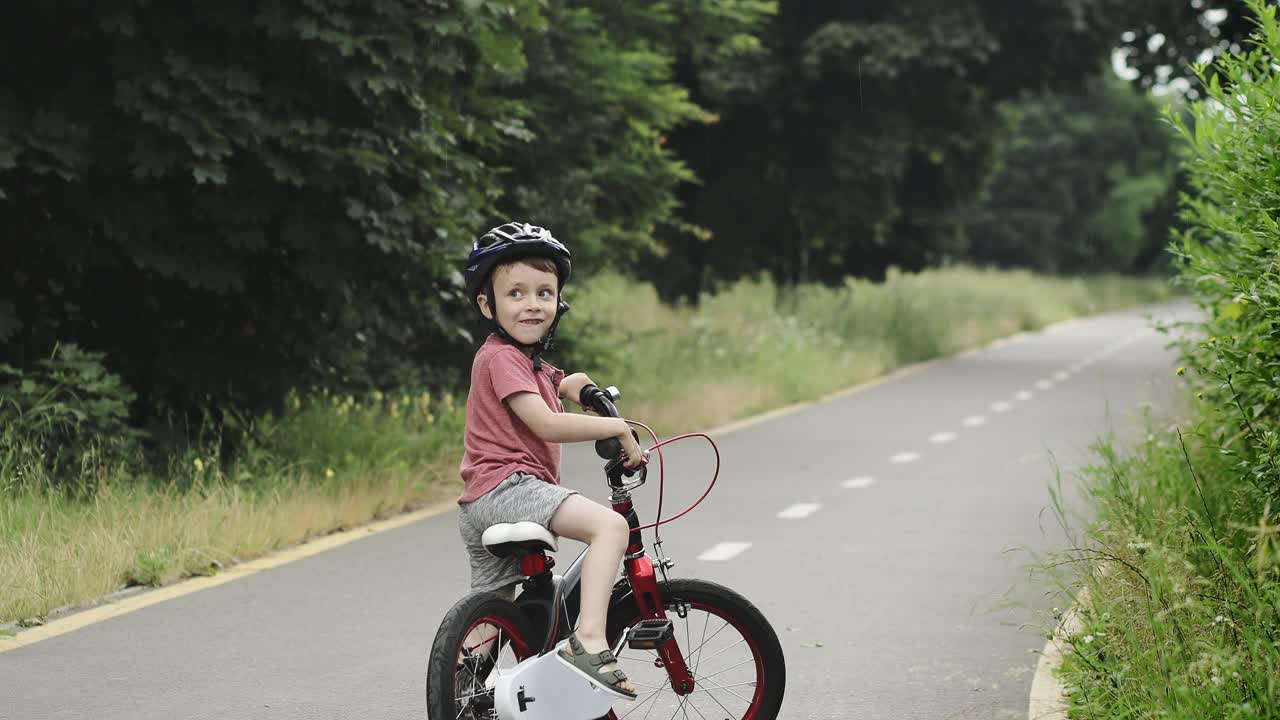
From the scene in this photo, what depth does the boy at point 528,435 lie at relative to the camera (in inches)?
183

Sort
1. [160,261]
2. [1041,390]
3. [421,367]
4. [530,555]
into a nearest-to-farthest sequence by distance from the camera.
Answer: [530,555], [160,261], [421,367], [1041,390]

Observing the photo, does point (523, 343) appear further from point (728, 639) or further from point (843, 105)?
point (843, 105)

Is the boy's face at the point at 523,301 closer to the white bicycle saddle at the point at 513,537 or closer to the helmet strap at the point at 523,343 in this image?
the helmet strap at the point at 523,343

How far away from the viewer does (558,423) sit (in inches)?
185

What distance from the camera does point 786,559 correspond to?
915 centimetres

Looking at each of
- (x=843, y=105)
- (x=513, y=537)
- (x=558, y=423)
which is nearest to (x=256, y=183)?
(x=558, y=423)

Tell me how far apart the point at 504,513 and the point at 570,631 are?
0.42 metres

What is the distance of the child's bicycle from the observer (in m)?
4.61

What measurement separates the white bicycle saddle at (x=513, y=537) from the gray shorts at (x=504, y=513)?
0.12 ft

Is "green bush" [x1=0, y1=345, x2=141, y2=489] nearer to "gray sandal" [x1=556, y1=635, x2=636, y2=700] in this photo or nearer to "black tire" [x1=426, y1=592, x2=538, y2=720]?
"black tire" [x1=426, y1=592, x2=538, y2=720]

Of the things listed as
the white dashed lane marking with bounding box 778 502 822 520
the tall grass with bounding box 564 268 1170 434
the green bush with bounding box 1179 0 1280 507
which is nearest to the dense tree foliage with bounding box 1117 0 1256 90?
the tall grass with bounding box 564 268 1170 434

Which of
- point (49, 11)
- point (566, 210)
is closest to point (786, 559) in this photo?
point (49, 11)

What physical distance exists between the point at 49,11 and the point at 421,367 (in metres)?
5.56

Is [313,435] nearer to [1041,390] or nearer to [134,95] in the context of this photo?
[134,95]
